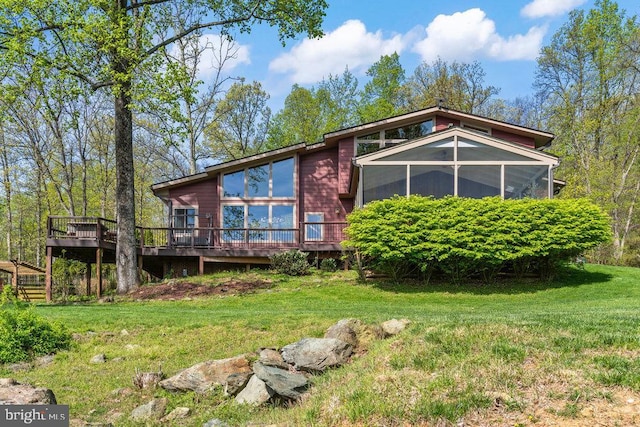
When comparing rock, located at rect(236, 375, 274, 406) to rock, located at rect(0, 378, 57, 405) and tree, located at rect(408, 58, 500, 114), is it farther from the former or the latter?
tree, located at rect(408, 58, 500, 114)

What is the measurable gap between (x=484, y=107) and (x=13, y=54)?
28.7 meters

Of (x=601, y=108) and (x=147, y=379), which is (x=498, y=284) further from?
(x=601, y=108)

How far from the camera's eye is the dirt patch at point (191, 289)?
14.8 meters

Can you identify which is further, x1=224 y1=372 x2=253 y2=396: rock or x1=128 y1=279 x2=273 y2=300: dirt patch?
x1=128 y1=279 x2=273 y2=300: dirt patch

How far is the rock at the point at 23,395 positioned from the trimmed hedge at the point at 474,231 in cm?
1000

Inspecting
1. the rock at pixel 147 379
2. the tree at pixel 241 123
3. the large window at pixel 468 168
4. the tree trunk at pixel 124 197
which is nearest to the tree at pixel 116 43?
the tree trunk at pixel 124 197

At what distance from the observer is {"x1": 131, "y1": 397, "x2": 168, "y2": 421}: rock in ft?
18.2

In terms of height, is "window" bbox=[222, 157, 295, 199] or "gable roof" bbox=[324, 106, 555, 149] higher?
"gable roof" bbox=[324, 106, 555, 149]

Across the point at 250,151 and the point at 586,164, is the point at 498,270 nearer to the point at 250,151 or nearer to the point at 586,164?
the point at 586,164

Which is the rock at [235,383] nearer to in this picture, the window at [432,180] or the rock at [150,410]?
the rock at [150,410]

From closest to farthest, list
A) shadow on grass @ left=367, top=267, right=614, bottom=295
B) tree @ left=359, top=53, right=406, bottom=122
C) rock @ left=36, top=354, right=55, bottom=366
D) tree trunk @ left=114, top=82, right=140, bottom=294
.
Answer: rock @ left=36, top=354, right=55, bottom=366 → shadow on grass @ left=367, top=267, right=614, bottom=295 → tree trunk @ left=114, top=82, right=140, bottom=294 → tree @ left=359, top=53, right=406, bottom=122

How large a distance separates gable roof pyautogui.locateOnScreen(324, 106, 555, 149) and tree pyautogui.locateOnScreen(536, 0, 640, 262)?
8.04 m

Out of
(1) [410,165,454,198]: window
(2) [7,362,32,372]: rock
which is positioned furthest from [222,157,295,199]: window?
(2) [7,362,32,372]: rock

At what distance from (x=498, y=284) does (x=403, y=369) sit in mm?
11111
